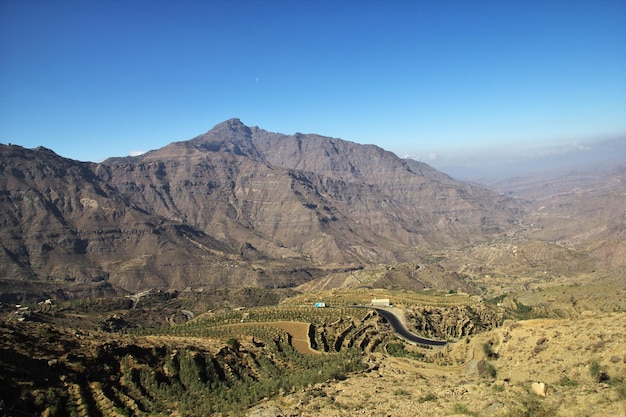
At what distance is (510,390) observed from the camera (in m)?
32.7

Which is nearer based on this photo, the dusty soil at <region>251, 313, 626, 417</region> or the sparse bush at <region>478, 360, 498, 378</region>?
the dusty soil at <region>251, 313, 626, 417</region>

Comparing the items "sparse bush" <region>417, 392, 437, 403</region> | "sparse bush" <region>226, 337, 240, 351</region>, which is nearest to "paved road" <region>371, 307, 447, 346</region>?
"sparse bush" <region>226, 337, 240, 351</region>

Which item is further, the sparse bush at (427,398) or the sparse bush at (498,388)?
the sparse bush at (427,398)

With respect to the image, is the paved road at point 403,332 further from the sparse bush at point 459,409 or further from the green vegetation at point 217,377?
the sparse bush at point 459,409

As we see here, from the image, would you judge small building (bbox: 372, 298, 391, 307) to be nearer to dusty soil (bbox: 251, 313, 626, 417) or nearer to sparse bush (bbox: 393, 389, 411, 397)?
dusty soil (bbox: 251, 313, 626, 417)

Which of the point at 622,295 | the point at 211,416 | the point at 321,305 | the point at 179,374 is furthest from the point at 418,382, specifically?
the point at 622,295

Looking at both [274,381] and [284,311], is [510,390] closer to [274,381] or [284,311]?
[274,381]

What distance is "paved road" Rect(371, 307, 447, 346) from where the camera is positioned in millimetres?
76688

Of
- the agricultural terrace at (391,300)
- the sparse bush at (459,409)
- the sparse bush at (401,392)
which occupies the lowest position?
the agricultural terrace at (391,300)

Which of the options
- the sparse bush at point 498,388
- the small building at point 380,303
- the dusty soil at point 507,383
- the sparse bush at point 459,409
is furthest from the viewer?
the small building at point 380,303

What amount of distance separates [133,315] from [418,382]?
126593 millimetres

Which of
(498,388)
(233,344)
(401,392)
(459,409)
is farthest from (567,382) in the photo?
(233,344)

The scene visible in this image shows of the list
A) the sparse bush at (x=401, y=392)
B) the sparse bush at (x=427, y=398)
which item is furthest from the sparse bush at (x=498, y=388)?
the sparse bush at (x=401, y=392)

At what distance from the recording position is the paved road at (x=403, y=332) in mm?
76688
